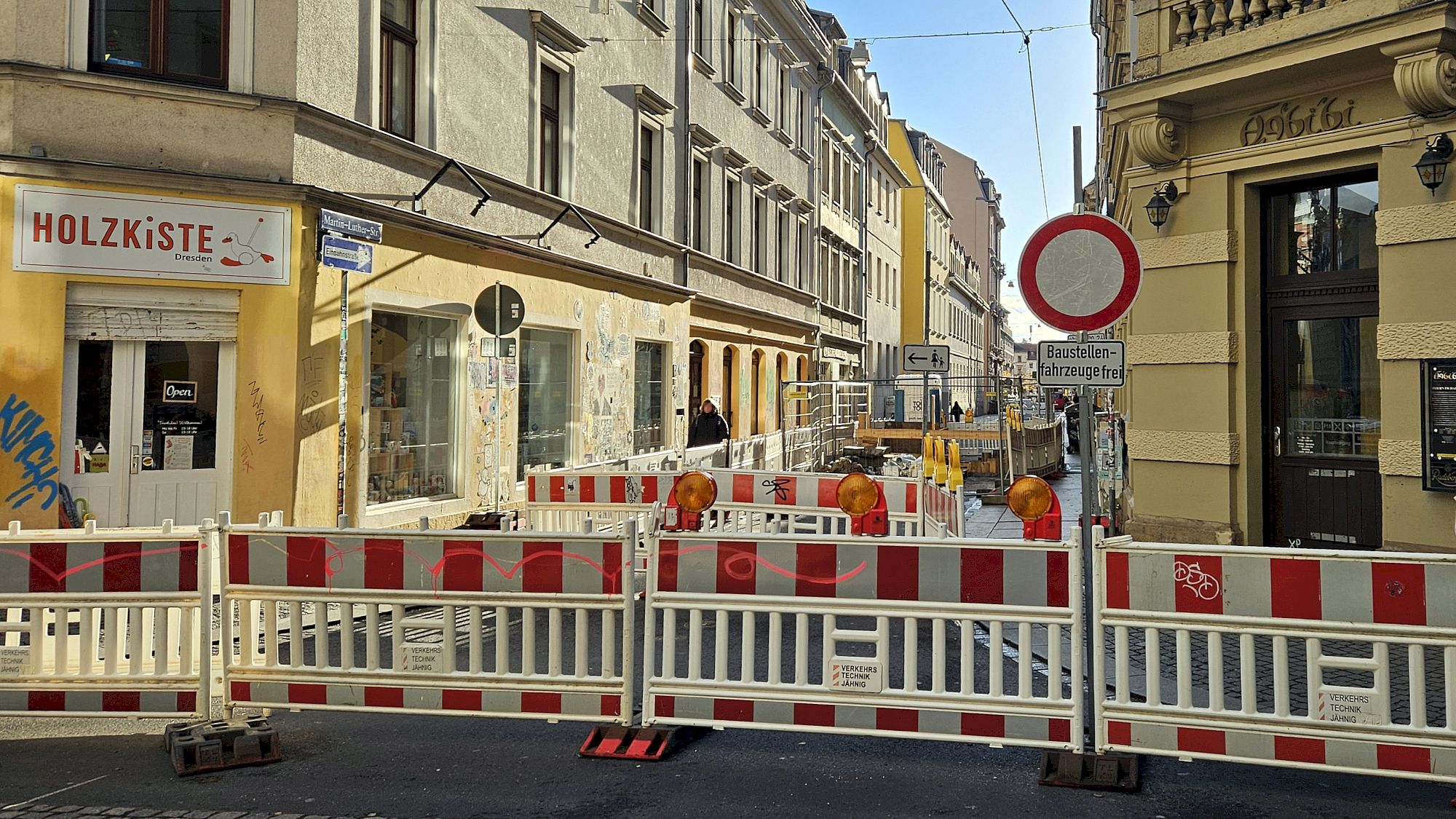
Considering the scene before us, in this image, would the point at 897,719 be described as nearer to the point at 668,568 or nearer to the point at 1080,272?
the point at 668,568

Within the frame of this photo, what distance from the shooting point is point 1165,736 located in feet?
16.3

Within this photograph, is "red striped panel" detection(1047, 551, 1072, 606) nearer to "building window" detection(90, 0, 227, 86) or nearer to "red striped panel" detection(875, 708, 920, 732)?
"red striped panel" detection(875, 708, 920, 732)

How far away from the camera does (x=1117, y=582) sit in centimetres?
508

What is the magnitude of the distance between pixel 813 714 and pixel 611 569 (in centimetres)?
118

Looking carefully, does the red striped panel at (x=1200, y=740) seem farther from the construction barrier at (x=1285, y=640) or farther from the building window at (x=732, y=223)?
the building window at (x=732, y=223)

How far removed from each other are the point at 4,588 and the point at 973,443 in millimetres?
22043

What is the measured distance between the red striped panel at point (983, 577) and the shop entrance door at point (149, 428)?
7.68 m

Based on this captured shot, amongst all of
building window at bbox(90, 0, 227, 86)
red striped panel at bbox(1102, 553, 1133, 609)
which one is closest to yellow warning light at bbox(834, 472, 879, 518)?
red striped panel at bbox(1102, 553, 1133, 609)

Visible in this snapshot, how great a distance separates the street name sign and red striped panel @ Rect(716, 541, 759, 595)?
1773mm

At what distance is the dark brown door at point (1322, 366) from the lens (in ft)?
31.4

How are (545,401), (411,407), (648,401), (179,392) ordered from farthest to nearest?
1. (648,401)
2. (545,401)
3. (411,407)
4. (179,392)

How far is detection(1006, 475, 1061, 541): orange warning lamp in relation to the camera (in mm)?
5395

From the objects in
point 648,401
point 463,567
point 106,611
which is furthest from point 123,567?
point 648,401

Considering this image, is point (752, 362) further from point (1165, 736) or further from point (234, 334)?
point (1165, 736)
